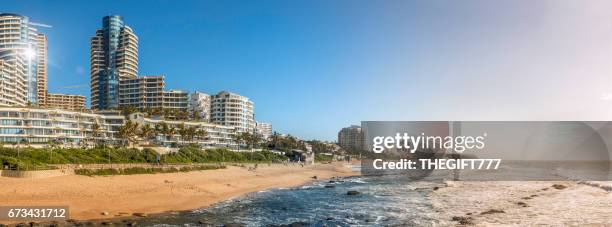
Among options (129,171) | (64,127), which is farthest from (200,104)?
(129,171)

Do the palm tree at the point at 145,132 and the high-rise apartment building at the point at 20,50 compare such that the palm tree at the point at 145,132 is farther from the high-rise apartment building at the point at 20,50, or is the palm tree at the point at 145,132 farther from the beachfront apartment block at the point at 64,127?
the high-rise apartment building at the point at 20,50

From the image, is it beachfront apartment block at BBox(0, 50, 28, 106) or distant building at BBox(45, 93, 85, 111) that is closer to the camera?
beachfront apartment block at BBox(0, 50, 28, 106)

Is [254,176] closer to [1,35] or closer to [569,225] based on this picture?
[569,225]

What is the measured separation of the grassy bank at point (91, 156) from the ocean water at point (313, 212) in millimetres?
21525

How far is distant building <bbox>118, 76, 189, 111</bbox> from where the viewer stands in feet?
478

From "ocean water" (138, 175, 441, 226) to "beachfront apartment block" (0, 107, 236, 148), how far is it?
1867 inches

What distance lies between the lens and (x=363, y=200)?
4194cm

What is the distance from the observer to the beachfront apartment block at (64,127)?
226 ft

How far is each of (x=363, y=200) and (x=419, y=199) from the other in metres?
5.58

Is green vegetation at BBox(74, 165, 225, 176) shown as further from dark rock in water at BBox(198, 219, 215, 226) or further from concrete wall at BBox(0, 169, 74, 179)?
dark rock in water at BBox(198, 219, 215, 226)

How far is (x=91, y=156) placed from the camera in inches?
2315

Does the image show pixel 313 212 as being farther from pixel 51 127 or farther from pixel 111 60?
pixel 111 60

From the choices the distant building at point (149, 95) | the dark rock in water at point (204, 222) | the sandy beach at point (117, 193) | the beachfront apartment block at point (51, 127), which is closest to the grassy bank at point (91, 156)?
the sandy beach at point (117, 193)

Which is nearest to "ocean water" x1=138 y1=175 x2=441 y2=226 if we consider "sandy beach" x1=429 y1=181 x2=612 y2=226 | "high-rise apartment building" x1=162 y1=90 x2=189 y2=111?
"sandy beach" x1=429 y1=181 x2=612 y2=226
